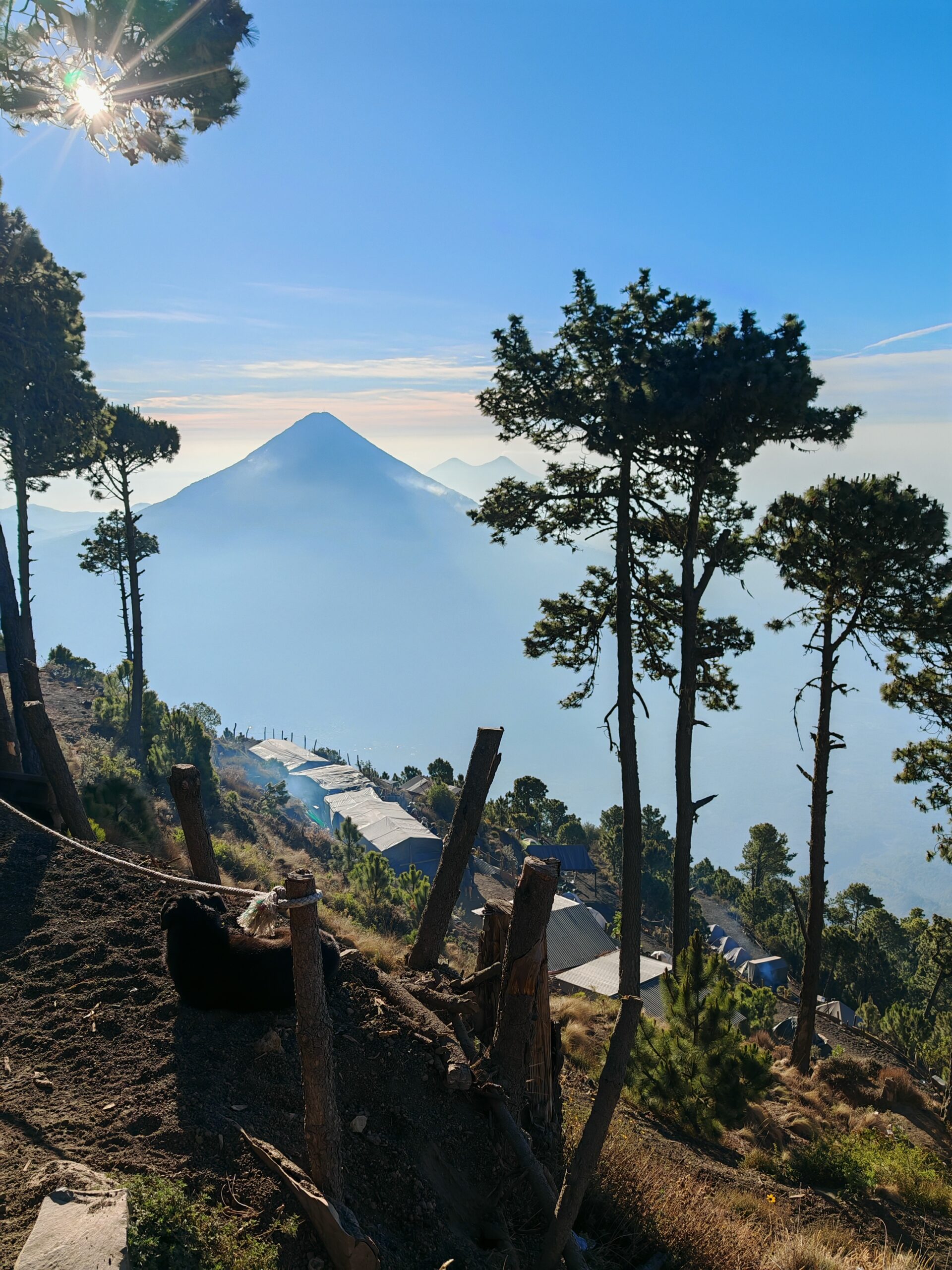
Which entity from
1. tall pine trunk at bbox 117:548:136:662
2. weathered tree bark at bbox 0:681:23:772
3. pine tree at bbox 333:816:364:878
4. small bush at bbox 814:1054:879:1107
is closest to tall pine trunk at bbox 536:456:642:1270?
small bush at bbox 814:1054:879:1107

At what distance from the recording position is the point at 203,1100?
414 centimetres

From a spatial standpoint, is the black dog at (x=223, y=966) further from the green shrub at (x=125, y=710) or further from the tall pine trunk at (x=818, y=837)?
the green shrub at (x=125, y=710)

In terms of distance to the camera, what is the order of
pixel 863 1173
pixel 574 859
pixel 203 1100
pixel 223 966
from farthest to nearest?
pixel 574 859, pixel 863 1173, pixel 223 966, pixel 203 1100

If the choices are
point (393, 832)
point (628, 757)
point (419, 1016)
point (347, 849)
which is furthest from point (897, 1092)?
point (393, 832)

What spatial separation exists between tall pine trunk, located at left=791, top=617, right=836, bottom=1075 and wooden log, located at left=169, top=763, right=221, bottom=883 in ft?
32.3

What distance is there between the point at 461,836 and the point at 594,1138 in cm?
302

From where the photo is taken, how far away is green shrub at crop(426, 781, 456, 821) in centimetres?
5338

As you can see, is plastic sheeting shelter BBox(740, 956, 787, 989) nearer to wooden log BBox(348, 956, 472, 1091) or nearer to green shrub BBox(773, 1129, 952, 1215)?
green shrub BBox(773, 1129, 952, 1215)

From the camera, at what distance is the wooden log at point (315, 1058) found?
140 inches

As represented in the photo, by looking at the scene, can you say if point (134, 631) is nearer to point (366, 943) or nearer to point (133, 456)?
point (133, 456)

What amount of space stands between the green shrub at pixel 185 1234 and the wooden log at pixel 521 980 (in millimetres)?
1996

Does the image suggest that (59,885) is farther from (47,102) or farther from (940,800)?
(940,800)

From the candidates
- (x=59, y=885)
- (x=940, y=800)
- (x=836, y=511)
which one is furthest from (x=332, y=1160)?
(x=940, y=800)

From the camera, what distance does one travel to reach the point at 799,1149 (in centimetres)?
895
